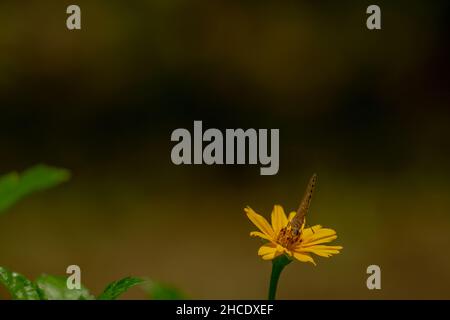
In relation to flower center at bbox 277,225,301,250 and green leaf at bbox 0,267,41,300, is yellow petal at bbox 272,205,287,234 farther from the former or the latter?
green leaf at bbox 0,267,41,300

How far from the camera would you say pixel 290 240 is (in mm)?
659

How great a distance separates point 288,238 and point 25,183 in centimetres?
25

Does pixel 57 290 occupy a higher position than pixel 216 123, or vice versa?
pixel 216 123

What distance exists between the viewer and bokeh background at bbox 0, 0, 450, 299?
3082mm

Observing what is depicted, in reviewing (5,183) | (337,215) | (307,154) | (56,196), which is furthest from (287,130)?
(5,183)

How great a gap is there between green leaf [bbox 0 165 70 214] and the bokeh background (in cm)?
222

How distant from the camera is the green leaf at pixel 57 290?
66cm

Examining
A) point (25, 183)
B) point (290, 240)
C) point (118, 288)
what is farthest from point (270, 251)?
point (25, 183)

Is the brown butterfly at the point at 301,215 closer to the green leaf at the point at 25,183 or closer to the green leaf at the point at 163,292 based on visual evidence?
the green leaf at the point at 163,292

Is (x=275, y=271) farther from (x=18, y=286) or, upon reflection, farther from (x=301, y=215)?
(x=18, y=286)

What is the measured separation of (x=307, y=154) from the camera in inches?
127

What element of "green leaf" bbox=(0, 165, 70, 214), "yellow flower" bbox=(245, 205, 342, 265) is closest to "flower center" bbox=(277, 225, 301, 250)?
"yellow flower" bbox=(245, 205, 342, 265)

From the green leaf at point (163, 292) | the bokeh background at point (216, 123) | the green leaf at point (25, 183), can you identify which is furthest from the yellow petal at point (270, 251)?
the bokeh background at point (216, 123)
